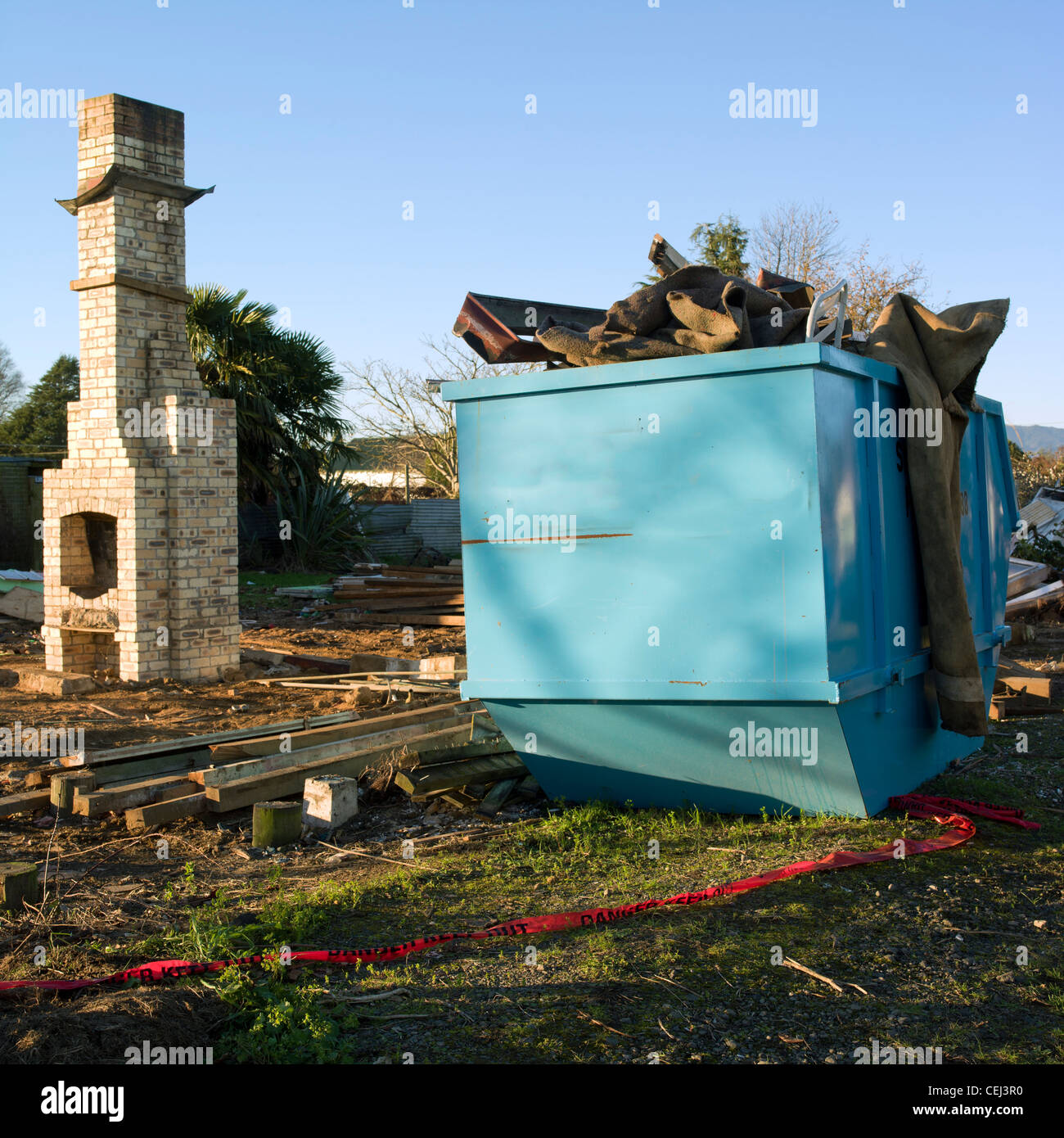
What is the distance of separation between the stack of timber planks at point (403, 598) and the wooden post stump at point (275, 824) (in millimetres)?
9561

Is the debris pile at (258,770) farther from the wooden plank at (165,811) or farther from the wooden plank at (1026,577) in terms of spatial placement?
the wooden plank at (1026,577)

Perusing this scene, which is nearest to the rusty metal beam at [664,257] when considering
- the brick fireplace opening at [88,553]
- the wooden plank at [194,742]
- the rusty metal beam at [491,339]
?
the rusty metal beam at [491,339]

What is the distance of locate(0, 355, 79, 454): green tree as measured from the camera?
140 ft

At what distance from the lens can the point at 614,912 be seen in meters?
3.77

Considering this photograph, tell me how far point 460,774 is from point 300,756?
1.05 metres

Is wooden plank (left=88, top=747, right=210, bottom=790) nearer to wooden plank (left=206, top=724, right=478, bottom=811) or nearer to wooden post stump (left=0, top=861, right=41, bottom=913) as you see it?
wooden plank (left=206, top=724, right=478, bottom=811)

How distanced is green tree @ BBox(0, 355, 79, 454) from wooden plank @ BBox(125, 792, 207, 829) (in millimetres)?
39601

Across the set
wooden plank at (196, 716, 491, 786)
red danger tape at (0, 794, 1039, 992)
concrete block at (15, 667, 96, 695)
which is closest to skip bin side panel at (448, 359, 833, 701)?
red danger tape at (0, 794, 1039, 992)

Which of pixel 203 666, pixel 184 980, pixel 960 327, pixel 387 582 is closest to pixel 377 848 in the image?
pixel 184 980

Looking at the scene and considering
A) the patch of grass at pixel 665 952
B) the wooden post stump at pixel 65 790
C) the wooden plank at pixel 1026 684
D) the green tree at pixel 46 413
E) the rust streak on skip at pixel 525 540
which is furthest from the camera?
the green tree at pixel 46 413

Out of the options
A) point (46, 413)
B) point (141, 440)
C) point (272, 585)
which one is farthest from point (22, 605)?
point (46, 413)

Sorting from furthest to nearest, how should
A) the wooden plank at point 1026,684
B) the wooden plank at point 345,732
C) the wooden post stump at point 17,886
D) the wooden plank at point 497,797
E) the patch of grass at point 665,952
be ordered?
the wooden plank at point 1026,684 → the wooden plank at point 345,732 → the wooden plank at point 497,797 → the wooden post stump at point 17,886 → the patch of grass at point 665,952

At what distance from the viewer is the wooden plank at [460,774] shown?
5457 mm

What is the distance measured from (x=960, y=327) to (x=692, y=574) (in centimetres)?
241
